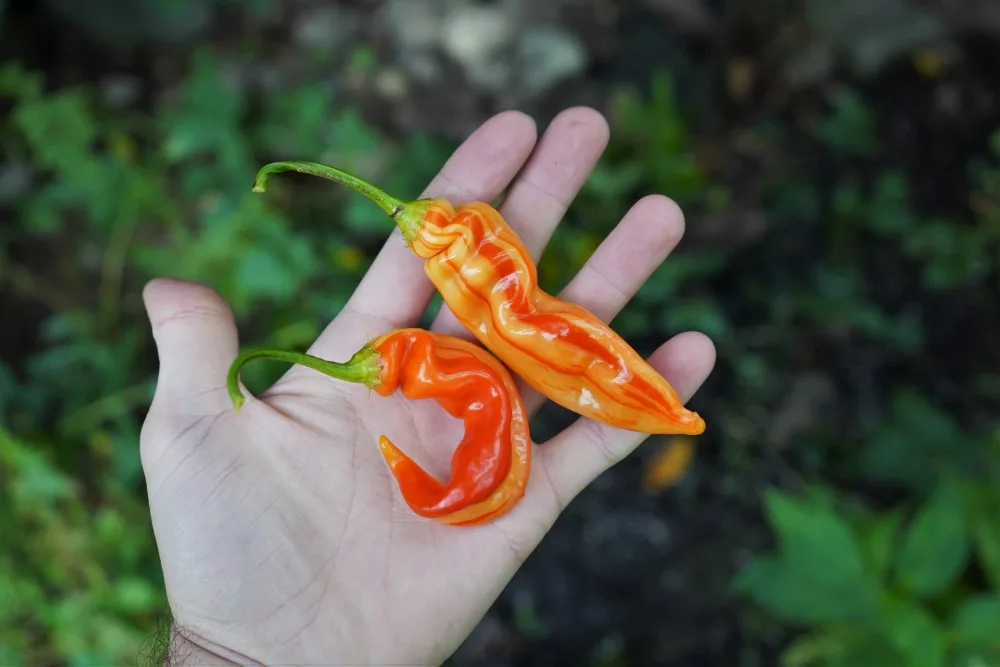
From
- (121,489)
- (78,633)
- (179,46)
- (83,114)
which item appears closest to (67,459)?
(121,489)

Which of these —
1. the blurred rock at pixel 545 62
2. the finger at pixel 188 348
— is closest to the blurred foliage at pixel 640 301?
the blurred rock at pixel 545 62

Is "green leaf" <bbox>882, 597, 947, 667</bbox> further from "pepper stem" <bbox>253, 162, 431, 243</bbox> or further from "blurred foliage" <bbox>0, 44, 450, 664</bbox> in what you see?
"blurred foliage" <bbox>0, 44, 450, 664</bbox>

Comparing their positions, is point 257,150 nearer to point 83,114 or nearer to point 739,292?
point 83,114

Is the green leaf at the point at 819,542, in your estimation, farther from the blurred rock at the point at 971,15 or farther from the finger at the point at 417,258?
the blurred rock at the point at 971,15

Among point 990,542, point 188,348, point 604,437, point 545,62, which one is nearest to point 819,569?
point 990,542

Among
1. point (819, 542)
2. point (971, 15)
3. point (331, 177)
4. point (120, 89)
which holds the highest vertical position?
point (971, 15)

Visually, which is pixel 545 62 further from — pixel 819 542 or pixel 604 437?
pixel 819 542

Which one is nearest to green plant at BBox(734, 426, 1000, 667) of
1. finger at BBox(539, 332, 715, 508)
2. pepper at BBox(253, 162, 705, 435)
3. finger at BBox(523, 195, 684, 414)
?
finger at BBox(539, 332, 715, 508)

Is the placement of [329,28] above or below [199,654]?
above
